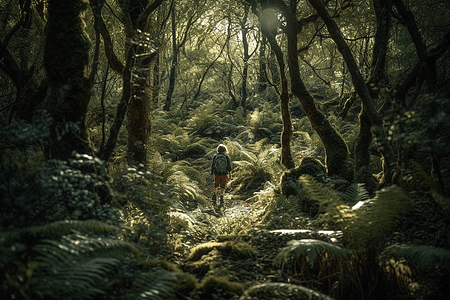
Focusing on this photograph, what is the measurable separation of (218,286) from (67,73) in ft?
10.5

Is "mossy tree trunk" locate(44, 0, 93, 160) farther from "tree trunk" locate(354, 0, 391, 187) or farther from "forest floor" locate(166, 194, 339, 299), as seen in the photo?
"tree trunk" locate(354, 0, 391, 187)

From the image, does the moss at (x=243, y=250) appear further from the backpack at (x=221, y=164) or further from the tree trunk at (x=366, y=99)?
the backpack at (x=221, y=164)

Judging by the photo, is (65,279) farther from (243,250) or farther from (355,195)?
(355,195)

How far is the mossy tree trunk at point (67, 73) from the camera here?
3943mm

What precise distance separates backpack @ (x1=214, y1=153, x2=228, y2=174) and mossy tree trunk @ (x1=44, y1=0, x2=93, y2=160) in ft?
14.7

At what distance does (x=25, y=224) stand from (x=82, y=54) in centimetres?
229

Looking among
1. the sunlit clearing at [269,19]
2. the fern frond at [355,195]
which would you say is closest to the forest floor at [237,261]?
the fern frond at [355,195]

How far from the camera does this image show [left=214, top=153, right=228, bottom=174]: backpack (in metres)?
8.23

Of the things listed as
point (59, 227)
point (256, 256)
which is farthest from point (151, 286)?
point (256, 256)

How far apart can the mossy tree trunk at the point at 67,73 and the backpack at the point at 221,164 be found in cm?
449

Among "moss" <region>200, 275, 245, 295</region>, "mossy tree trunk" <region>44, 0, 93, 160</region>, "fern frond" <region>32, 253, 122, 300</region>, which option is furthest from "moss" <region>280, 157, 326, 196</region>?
"fern frond" <region>32, 253, 122, 300</region>

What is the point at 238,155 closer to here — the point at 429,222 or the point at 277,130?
the point at 277,130

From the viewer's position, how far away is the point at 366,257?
317 cm

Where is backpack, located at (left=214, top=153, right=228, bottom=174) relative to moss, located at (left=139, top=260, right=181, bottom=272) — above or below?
above
